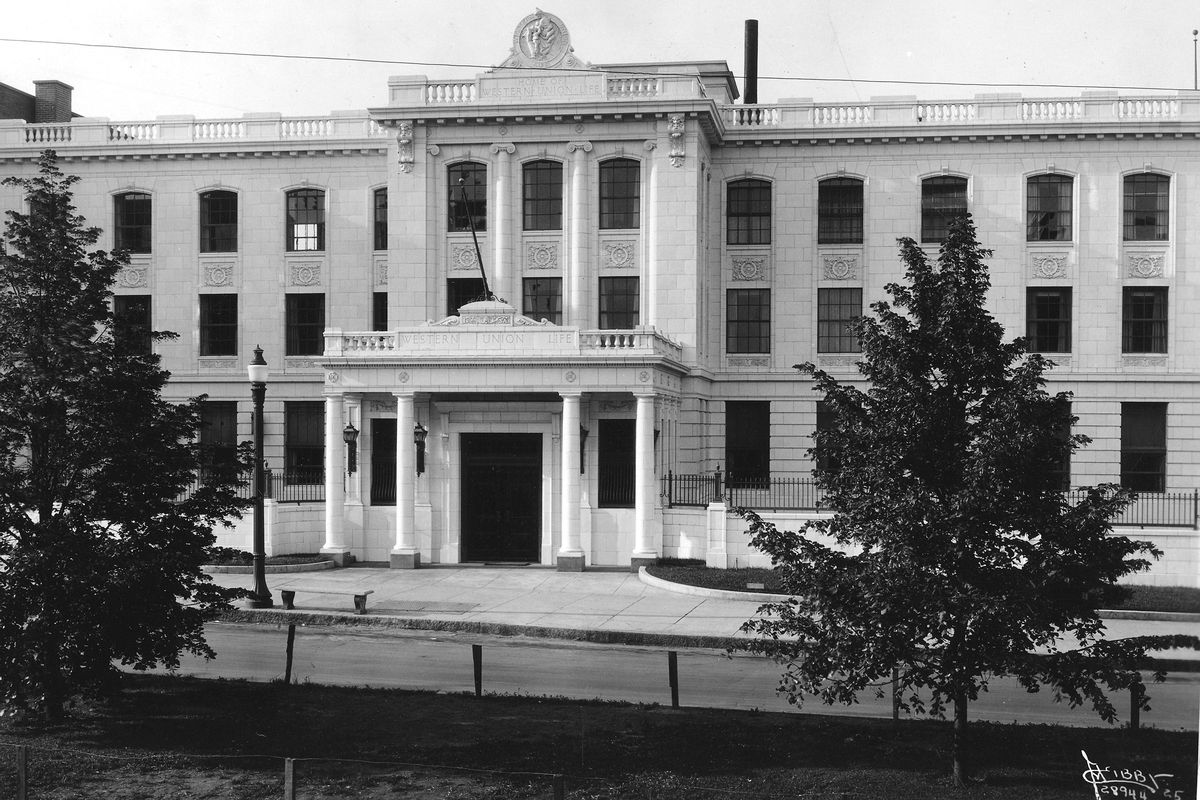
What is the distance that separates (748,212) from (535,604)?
1766 cm

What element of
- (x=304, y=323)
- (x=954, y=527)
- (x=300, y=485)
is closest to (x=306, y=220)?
(x=304, y=323)

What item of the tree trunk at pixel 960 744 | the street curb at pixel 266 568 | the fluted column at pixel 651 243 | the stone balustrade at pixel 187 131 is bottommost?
the street curb at pixel 266 568

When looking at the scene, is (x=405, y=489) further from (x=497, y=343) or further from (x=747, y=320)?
(x=747, y=320)

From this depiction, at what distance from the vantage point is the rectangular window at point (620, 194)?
3488 centimetres

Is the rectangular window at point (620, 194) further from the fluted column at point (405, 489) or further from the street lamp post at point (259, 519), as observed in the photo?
the street lamp post at point (259, 519)

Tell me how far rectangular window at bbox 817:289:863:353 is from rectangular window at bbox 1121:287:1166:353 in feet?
27.4

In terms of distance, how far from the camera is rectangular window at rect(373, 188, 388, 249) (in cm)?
3844

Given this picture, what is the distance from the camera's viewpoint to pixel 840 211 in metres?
37.1

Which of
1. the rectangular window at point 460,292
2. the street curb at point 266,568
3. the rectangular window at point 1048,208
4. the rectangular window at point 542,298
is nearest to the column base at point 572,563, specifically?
the street curb at point 266,568

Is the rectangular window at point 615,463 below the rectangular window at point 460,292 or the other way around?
below

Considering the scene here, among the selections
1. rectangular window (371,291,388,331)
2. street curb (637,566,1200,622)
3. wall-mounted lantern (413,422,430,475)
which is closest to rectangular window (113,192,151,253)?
rectangular window (371,291,388,331)

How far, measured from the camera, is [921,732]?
13.5m

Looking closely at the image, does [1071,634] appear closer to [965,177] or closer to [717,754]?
[717,754]

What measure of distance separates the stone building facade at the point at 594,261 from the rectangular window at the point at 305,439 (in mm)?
90
